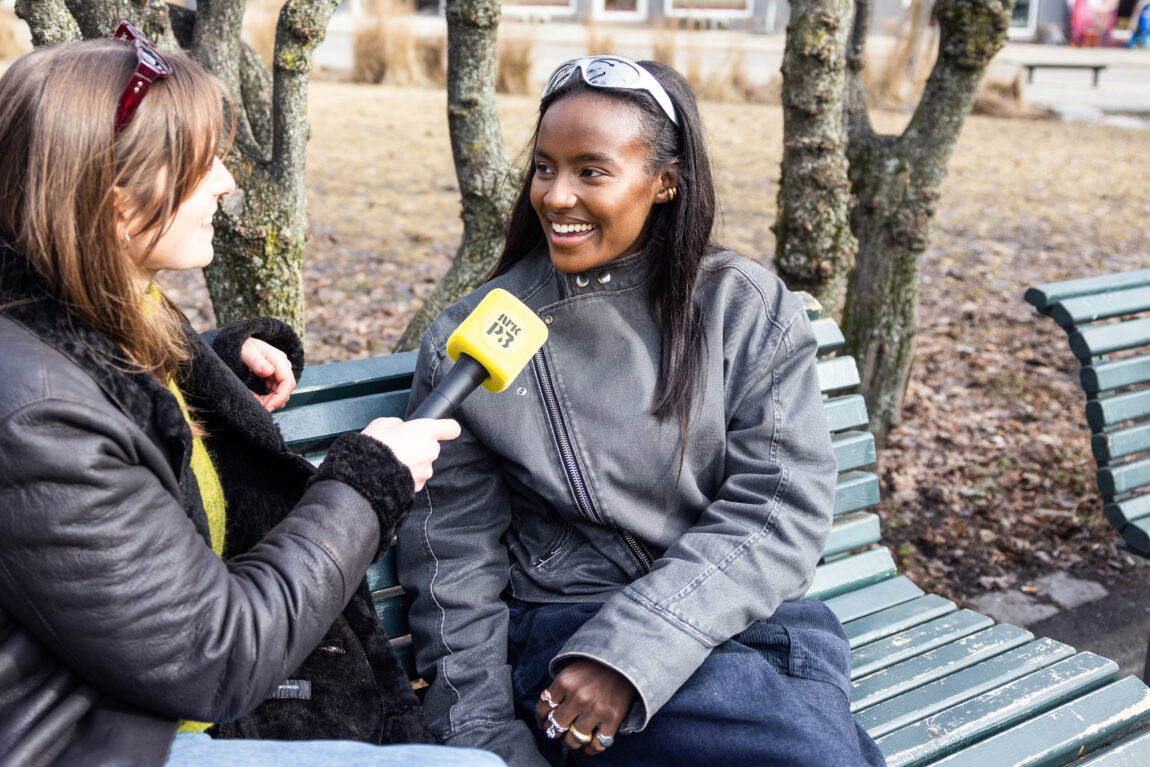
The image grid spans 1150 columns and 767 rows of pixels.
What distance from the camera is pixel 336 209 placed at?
27.7 feet

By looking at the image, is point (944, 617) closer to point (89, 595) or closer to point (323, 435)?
point (323, 435)

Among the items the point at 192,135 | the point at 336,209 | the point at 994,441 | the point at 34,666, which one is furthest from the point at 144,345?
the point at 336,209

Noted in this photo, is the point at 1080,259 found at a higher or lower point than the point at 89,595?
lower

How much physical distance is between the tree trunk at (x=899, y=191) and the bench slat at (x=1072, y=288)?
984 mm

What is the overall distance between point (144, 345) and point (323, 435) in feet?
2.44

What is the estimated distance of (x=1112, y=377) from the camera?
3410mm

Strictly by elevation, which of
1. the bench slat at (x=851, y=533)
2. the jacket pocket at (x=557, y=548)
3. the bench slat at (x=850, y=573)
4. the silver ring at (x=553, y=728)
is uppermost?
the jacket pocket at (x=557, y=548)

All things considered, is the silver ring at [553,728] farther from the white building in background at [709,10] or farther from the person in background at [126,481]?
the white building in background at [709,10]

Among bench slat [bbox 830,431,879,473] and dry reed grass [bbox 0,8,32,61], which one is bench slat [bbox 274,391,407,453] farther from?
dry reed grass [bbox 0,8,32,61]

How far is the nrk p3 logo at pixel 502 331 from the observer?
6.23 feet

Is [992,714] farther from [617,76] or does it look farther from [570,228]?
[617,76]

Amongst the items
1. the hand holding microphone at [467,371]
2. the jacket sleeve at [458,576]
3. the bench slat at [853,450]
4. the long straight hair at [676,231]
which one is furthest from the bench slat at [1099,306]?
the hand holding microphone at [467,371]

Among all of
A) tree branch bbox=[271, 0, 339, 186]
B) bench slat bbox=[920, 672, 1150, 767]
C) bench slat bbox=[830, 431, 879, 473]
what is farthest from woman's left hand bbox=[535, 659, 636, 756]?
tree branch bbox=[271, 0, 339, 186]

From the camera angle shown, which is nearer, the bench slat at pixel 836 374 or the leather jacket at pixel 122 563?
the leather jacket at pixel 122 563
